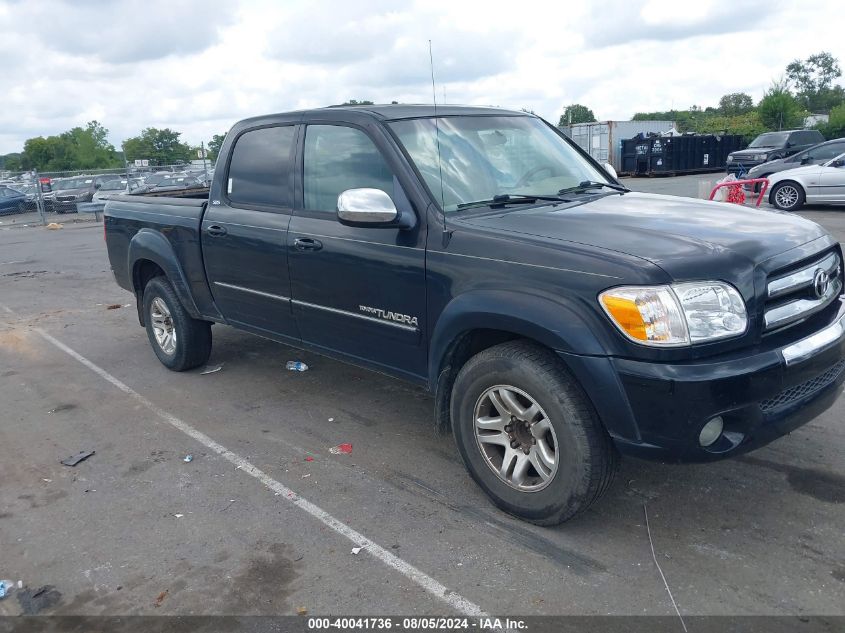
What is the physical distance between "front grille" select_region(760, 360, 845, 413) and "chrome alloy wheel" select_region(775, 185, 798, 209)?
13.9 meters

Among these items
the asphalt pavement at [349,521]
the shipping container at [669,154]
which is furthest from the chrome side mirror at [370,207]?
the shipping container at [669,154]

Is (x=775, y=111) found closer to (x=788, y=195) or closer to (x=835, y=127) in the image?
(x=835, y=127)

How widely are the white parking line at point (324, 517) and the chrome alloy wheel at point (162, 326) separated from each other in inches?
18.8

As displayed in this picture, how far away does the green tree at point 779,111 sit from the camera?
45.6 metres

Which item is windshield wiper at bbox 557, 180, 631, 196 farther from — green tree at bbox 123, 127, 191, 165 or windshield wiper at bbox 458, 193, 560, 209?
green tree at bbox 123, 127, 191, 165

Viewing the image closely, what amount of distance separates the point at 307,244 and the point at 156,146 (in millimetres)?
66653

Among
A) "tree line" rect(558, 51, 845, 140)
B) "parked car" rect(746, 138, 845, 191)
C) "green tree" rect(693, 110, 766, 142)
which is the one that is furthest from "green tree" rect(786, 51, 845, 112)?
"parked car" rect(746, 138, 845, 191)

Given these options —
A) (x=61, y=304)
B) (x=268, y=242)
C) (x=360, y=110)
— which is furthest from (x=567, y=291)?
(x=61, y=304)

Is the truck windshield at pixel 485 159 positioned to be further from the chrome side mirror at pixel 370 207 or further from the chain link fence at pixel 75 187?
the chain link fence at pixel 75 187

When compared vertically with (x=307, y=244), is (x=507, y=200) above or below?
above

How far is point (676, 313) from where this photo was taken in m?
2.93

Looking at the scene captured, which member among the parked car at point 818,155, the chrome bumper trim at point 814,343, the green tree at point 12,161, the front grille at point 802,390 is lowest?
the front grille at point 802,390

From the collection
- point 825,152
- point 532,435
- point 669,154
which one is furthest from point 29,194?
point 532,435

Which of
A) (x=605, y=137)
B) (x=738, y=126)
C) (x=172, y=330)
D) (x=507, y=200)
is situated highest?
(x=738, y=126)
